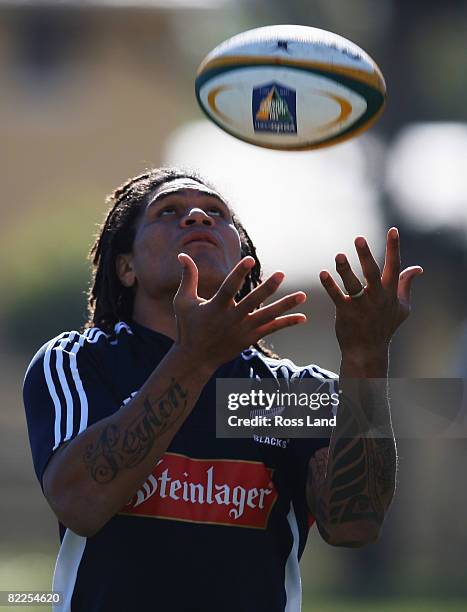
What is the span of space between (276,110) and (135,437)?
1.89m

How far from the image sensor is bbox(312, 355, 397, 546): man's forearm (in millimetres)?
4602

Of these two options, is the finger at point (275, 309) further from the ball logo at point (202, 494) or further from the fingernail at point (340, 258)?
the ball logo at point (202, 494)

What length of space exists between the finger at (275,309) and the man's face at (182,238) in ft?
2.41

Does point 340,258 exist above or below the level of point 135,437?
above

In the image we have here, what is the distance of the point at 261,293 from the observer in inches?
161

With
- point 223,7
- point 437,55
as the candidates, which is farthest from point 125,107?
point 437,55

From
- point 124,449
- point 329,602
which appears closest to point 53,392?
point 124,449

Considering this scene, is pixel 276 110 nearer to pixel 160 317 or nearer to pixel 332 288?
pixel 160 317

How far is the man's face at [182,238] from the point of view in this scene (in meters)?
4.91

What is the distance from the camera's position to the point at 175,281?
195 inches

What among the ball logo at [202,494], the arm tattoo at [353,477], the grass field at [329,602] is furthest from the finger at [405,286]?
the grass field at [329,602]

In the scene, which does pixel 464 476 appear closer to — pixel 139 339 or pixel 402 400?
pixel 402 400

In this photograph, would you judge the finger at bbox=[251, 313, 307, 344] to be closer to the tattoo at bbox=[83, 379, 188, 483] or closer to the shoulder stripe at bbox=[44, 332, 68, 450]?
the tattoo at bbox=[83, 379, 188, 483]

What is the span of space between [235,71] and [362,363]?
5.94 ft
